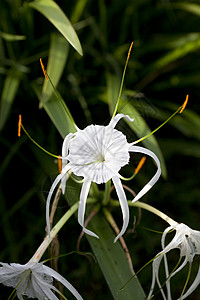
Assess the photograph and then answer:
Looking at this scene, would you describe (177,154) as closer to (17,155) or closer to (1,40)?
(17,155)

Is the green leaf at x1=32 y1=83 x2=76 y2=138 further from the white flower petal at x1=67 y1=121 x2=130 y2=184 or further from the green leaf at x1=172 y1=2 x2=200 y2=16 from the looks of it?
the green leaf at x1=172 y1=2 x2=200 y2=16

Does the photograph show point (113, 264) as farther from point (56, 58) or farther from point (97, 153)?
point (56, 58)

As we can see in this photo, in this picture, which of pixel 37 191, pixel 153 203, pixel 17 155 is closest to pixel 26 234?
pixel 37 191

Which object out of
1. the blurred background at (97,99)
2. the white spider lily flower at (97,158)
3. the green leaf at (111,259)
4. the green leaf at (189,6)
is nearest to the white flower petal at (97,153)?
the white spider lily flower at (97,158)

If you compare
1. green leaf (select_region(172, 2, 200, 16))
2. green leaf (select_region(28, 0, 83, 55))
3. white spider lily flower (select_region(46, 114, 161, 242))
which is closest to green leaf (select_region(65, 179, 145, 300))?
white spider lily flower (select_region(46, 114, 161, 242))

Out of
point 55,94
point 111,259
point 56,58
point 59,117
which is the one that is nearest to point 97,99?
point 56,58

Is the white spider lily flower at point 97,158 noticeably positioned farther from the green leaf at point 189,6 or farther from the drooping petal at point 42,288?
the green leaf at point 189,6
